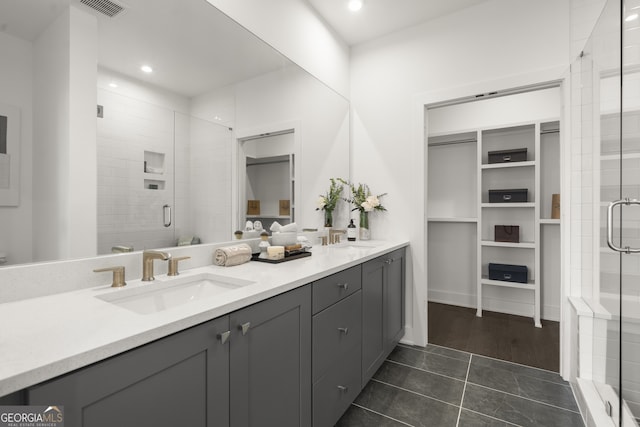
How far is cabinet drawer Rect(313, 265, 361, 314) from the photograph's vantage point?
4.59ft

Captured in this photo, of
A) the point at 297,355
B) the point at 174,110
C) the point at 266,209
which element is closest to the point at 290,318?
the point at 297,355

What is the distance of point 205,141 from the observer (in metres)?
1.57

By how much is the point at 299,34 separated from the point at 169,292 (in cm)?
203

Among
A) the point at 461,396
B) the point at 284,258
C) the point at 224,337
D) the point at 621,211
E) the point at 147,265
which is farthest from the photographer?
the point at 461,396

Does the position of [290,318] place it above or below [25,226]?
below

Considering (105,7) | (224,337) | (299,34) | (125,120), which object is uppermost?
(299,34)

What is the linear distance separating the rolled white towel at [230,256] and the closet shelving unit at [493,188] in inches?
103

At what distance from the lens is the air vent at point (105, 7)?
113 centimetres

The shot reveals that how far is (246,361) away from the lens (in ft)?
3.31

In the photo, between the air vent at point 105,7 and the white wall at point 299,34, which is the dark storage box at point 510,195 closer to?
the white wall at point 299,34

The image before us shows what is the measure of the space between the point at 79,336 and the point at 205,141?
109 centimetres

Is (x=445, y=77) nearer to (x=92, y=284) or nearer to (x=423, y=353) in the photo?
(x=423, y=353)

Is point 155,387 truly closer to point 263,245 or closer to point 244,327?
point 244,327

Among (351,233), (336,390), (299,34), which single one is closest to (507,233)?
(351,233)
